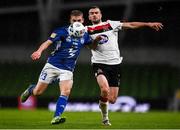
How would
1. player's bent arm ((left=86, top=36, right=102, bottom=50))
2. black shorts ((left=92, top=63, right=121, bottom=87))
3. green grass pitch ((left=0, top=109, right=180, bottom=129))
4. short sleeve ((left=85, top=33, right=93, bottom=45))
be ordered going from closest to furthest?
green grass pitch ((left=0, top=109, right=180, bottom=129)) < short sleeve ((left=85, top=33, right=93, bottom=45)) < player's bent arm ((left=86, top=36, right=102, bottom=50)) < black shorts ((left=92, top=63, right=121, bottom=87))

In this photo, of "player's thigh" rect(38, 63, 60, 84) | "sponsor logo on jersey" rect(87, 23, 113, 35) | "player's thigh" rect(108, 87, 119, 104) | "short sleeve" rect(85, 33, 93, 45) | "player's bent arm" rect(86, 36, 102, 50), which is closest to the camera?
"player's thigh" rect(38, 63, 60, 84)

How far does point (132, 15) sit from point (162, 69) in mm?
3346

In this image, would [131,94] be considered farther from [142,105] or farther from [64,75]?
[64,75]

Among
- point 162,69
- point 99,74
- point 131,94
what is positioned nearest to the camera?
point 99,74

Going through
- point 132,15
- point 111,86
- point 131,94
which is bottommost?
point 131,94

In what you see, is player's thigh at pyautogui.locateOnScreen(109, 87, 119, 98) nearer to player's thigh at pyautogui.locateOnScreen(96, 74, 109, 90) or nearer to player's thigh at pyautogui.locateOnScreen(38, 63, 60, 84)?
player's thigh at pyautogui.locateOnScreen(96, 74, 109, 90)

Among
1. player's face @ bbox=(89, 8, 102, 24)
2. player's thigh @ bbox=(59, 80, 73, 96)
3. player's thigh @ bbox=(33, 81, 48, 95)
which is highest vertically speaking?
player's face @ bbox=(89, 8, 102, 24)

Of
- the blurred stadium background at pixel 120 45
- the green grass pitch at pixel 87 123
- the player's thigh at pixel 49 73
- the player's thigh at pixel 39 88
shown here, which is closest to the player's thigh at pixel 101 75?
the green grass pitch at pixel 87 123

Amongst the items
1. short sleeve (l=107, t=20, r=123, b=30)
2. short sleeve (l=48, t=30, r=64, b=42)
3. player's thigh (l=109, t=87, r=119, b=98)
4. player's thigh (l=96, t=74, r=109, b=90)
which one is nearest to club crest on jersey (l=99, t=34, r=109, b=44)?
short sleeve (l=107, t=20, r=123, b=30)

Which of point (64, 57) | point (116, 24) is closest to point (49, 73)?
point (64, 57)

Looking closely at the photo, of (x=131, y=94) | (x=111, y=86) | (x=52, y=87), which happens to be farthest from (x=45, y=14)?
(x=111, y=86)

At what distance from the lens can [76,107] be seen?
28844 millimetres

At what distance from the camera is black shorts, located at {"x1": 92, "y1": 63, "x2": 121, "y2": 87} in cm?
1400

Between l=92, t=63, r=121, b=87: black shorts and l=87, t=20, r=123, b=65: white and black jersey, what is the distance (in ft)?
0.30
